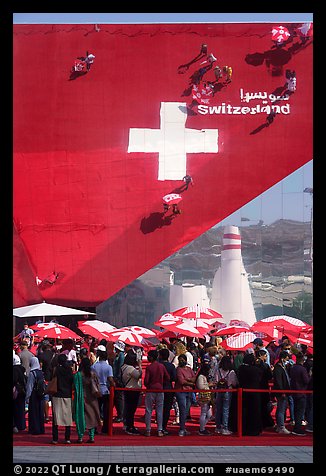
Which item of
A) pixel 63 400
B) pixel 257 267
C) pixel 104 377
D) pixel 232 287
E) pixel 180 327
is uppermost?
pixel 257 267

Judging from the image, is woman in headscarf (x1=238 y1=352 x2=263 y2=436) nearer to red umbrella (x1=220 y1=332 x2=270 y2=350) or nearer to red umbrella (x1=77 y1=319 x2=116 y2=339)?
red umbrella (x1=220 y1=332 x2=270 y2=350)

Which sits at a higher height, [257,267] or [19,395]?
[257,267]

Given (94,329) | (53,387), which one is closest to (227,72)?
(94,329)

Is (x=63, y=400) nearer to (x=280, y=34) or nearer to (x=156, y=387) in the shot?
(x=156, y=387)

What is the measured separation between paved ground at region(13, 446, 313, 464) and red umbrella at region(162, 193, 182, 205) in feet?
48.7

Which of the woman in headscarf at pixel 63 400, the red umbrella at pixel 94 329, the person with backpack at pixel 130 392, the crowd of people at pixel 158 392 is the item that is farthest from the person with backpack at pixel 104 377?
the red umbrella at pixel 94 329

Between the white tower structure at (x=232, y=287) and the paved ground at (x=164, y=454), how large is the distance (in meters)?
13.8

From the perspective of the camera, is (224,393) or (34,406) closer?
(34,406)

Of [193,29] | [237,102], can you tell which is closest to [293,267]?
[237,102]

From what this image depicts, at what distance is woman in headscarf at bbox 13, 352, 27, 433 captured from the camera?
1389cm

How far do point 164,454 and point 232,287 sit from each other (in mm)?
14865

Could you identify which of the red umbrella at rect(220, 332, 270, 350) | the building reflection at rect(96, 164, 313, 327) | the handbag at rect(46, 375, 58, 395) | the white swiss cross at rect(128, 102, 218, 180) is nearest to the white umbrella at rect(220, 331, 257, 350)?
the red umbrella at rect(220, 332, 270, 350)

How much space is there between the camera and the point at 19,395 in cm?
1401

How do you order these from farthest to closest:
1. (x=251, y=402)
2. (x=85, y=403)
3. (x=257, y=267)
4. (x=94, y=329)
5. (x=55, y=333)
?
1. (x=257, y=267)
2. (x=94, y=329)
3. (x=55, y=333)
4. (x=251, y=402)
5. (x=85, y=403)
